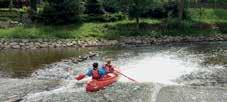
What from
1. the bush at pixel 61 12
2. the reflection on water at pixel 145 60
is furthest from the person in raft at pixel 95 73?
the bush at pixel 61 12

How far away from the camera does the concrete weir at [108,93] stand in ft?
89.0

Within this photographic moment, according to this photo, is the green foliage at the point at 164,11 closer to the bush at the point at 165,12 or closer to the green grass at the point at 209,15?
the bush at the point at 165,12

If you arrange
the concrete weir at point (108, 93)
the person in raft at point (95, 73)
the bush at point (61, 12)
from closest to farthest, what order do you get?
the concrete weir at point (108, 93) < the person in raft at point (95, 73) < the bush at point (61, 12)

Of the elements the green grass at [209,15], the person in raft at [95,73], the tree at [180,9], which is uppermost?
the tree at [180,9]

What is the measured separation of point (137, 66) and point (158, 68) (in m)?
1.64

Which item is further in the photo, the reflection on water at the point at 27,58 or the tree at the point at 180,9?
the tree at the point at 180,9

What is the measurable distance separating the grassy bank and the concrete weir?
2213 centimetres

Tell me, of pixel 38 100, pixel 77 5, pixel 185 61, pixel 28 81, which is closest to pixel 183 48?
pixel 185 61

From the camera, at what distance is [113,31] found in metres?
56.2

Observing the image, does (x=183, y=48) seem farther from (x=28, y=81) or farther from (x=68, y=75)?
(x=28, y=81)

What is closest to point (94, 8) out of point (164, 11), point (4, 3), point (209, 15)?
point (164, 11)

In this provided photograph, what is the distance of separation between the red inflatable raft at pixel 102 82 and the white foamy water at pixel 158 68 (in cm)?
199

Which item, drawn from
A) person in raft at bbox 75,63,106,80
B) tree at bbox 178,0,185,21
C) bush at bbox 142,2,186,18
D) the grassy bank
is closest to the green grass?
the grassy bank

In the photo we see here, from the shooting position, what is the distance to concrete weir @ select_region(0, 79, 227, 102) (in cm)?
2714
